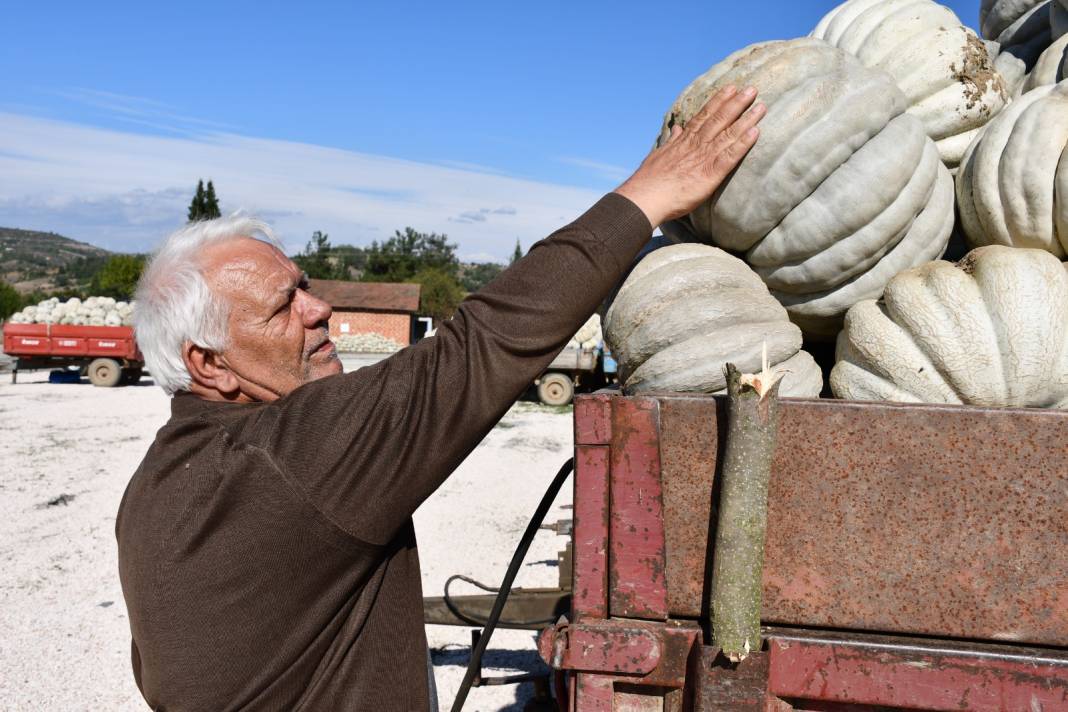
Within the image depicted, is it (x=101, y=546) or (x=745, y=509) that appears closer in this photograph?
(x=745, y=509)

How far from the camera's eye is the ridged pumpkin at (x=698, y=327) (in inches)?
79.7

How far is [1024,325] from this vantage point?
1.84 meters

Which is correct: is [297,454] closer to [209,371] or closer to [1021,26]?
[209,371]

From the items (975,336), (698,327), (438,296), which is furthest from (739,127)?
(438,296)

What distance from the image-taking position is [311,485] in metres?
1.63

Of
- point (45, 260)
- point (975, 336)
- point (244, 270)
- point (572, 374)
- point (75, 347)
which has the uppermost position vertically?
point (45, 260)

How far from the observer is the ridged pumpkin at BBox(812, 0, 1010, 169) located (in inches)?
98.7

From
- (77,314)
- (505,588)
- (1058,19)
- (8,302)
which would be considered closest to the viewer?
(505,588)

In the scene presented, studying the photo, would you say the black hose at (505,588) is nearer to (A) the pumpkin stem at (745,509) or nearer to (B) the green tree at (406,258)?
(A) the pumpkin stem at (745,509)

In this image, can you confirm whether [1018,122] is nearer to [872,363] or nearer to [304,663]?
[872,363]

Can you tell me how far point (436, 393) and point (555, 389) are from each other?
47.1 ft

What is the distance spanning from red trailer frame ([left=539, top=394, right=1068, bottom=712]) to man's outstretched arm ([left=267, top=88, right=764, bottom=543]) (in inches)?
8.1

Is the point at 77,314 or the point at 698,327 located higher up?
the point at 698,327

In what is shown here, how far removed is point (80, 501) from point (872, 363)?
8364mm
